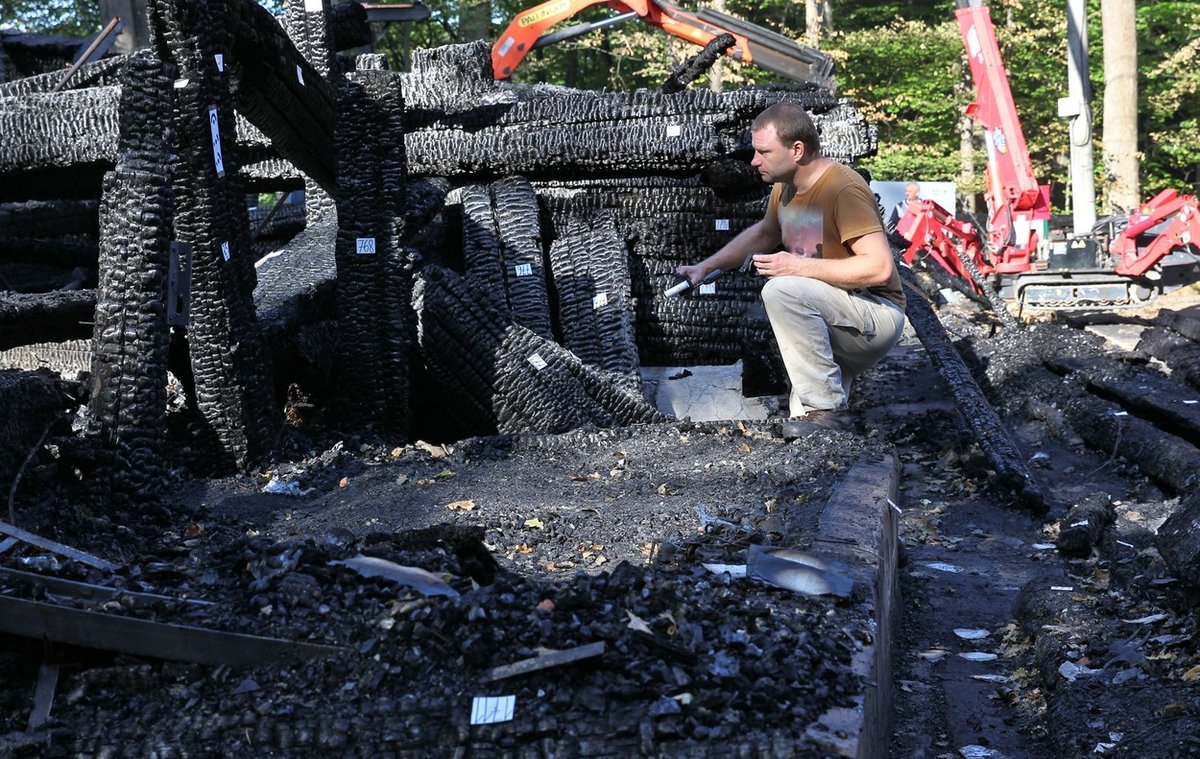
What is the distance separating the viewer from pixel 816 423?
601 cm

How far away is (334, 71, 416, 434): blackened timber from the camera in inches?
263

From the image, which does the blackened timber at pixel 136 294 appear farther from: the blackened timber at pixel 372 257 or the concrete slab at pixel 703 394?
the concrete slab at pixel 703 394

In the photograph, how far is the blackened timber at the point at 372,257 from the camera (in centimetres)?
669

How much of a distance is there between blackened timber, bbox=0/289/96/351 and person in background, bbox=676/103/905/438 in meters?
2.97

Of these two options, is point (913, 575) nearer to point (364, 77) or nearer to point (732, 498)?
point (732, 498)

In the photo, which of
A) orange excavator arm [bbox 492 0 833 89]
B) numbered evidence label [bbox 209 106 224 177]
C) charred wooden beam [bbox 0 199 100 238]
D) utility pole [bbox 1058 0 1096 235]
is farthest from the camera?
utility pole [bbox 1058 0 1096 235]

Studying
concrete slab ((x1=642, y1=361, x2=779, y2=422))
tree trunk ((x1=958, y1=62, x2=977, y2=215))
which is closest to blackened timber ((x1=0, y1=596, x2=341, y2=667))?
concrete slab ((x1=642, y1=361, x2=779, y2=422))

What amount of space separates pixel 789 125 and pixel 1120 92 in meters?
17.2

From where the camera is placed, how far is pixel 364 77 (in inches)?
271

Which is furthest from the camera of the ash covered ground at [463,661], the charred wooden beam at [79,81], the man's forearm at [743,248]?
the charred wooden beam at [79,81]

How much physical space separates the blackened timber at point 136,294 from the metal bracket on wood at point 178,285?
1.3 inches

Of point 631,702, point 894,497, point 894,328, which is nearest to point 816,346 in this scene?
point 894,328

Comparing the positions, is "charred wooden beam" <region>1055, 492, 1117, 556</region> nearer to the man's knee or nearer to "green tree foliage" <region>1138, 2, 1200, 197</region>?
the man's knee

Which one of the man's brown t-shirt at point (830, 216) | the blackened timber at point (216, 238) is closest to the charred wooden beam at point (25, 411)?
the blackened timber at point (216, 238)
